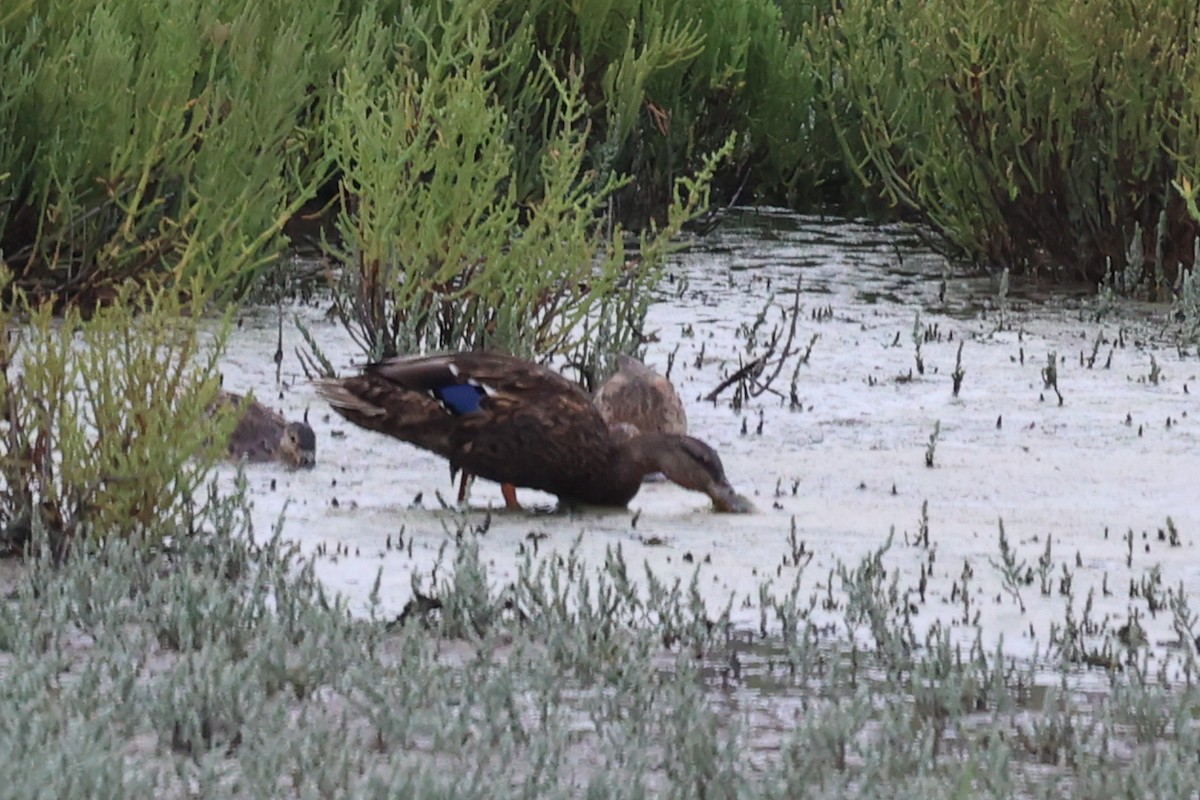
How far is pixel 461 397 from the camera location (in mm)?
5969

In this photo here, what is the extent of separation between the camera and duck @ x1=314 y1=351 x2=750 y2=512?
5875mm

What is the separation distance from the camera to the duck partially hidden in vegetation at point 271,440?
650cm

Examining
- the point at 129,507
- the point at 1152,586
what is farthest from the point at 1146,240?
the point at 129,507

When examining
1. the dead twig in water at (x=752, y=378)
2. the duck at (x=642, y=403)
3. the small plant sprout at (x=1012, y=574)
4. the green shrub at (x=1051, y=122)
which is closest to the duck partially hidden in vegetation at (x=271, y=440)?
the duck at (x=642, y=403)

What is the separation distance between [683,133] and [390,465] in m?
6.78

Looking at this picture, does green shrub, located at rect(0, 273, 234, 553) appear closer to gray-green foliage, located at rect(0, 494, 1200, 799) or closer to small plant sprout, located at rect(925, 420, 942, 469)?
gray-green foliage, located at rect(0, 494, 1200, 799)

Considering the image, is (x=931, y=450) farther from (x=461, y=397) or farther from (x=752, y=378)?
(x=461, y=397)

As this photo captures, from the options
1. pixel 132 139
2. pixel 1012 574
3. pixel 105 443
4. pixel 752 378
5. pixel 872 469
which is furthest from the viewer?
pixel 132 139

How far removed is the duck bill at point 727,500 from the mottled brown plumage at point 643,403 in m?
1.11

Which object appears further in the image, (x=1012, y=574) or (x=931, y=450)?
(x=931, y=450)

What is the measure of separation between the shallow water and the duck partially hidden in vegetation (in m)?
0.07

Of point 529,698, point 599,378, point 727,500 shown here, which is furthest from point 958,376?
point 529,698

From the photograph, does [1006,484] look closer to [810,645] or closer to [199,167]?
[810,645]

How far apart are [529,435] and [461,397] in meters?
0.24
